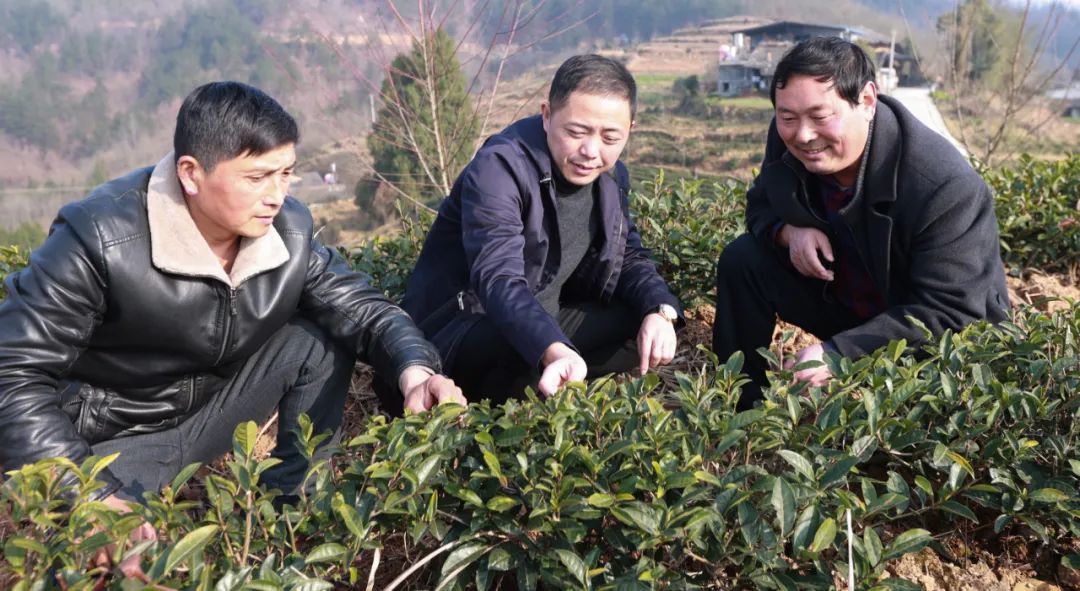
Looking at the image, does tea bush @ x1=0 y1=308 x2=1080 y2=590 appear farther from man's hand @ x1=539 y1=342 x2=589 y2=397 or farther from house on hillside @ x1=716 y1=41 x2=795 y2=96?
house on hillside @ x1=716 y1=41 x2=795 y2=96

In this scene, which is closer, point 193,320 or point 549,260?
point 193,320

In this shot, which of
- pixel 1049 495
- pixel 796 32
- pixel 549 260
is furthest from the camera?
pixel 796 32

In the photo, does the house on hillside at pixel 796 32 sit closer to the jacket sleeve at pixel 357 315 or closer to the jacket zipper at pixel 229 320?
the jacket sleeve at pixel 357 315

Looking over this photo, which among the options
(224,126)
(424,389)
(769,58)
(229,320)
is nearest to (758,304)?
(424,389)

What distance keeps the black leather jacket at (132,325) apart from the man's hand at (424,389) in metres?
0.05

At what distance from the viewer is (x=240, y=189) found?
2.15m

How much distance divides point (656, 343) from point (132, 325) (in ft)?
4.71

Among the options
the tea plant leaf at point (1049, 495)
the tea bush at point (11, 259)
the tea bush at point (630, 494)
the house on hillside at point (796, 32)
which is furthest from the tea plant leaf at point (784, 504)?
the house on hillside at point (796, 32)

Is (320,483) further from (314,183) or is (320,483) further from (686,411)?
(314,183)

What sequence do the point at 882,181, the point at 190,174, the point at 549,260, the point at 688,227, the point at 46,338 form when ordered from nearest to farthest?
the point at 46,338
the point at 190,174
the point at 882,181
the point at 549,260
the point at 688,227

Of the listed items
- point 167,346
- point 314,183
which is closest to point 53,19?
point 314,183

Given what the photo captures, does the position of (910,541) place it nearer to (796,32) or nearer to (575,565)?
(575,565)

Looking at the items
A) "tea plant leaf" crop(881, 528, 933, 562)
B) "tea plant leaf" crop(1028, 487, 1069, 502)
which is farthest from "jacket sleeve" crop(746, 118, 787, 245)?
"tea plant leaf" crop(881, 528, 933, 562)

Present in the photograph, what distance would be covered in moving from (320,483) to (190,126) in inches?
37.4
